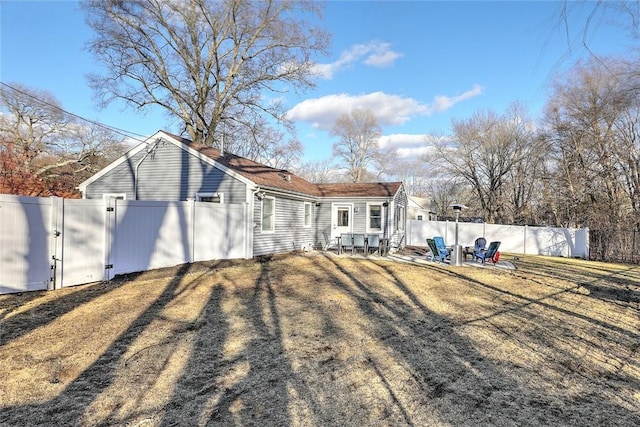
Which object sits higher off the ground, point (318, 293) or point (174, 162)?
point (174, 162)

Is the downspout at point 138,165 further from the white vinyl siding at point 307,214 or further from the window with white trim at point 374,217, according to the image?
the window with white trim at point 374,217

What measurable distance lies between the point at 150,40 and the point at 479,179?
27506 millimetres

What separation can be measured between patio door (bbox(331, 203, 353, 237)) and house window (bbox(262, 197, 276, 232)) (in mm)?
4287

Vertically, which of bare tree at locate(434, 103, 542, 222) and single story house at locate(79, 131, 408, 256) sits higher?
bare tree at locate(434, 103, 542, 222)

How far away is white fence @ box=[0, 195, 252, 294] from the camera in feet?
21.9

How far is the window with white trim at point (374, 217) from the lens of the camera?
1706 centimetres

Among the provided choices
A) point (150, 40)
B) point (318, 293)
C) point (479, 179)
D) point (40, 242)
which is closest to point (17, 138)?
point (150, 40)

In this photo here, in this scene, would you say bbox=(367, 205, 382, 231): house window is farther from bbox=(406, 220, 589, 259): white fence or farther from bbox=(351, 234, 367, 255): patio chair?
bbox=(406, 220, 589, 259): white fence

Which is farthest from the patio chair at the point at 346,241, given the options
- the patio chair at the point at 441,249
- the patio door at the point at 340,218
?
the patio chair at the point at 441,249

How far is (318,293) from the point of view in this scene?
7715 millimetres

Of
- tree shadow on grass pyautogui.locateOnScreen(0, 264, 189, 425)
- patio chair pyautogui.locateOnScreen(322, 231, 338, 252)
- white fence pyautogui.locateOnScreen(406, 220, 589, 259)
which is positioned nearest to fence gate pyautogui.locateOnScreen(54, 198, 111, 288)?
tree shadow on grass pyautogui.locateOnScreen(0, 264, 189, 425)

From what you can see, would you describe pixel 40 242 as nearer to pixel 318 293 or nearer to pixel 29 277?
pixel 29 277

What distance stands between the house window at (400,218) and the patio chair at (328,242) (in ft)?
10.4

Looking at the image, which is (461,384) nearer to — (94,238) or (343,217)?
(94,238)
